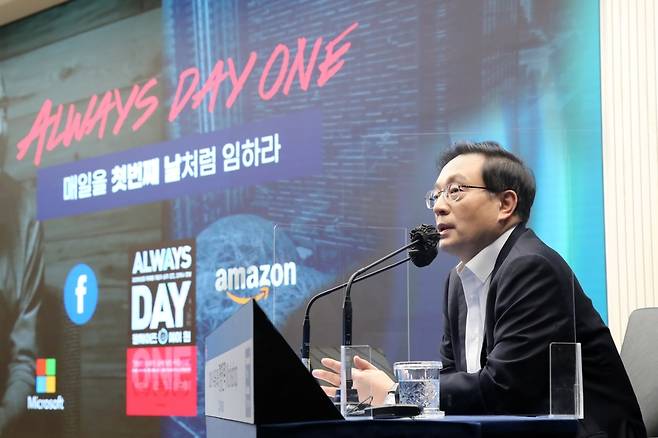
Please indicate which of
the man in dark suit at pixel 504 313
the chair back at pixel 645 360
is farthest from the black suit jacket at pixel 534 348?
the chair back at pixel 645 360

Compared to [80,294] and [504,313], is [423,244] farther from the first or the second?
[80,294]

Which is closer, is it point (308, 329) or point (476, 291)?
point (308, 329)

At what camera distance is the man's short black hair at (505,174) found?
2029 mm

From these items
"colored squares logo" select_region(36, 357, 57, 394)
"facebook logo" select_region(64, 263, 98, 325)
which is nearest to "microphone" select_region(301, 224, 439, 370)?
"facebook logo" select_region(64, 263, 98, 325)

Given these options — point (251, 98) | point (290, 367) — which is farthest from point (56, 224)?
point (290, 367)

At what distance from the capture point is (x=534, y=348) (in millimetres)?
1733

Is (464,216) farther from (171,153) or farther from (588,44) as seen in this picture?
(171,153)

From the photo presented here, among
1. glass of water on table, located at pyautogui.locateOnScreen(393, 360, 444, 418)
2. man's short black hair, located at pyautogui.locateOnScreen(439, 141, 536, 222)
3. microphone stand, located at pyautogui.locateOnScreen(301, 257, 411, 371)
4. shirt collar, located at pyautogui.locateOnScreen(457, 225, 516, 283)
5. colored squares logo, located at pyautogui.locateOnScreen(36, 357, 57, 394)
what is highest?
man's short black hair, located at pyautogui.locateOnScreen(439, 141, 536, 222)

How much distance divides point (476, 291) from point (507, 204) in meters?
0.20

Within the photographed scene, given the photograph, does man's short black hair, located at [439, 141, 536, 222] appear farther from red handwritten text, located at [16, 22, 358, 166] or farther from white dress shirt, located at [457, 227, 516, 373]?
red handwritten text, located at [16, 22, 358, 166]

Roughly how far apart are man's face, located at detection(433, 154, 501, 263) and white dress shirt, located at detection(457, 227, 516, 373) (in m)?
0.03

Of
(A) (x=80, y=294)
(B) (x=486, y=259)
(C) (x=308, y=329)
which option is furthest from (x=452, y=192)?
(A) (x=80, y=294)

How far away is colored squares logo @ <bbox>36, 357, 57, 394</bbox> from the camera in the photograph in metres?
Answer: 5.27

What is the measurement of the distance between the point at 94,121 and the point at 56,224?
2.08ft
